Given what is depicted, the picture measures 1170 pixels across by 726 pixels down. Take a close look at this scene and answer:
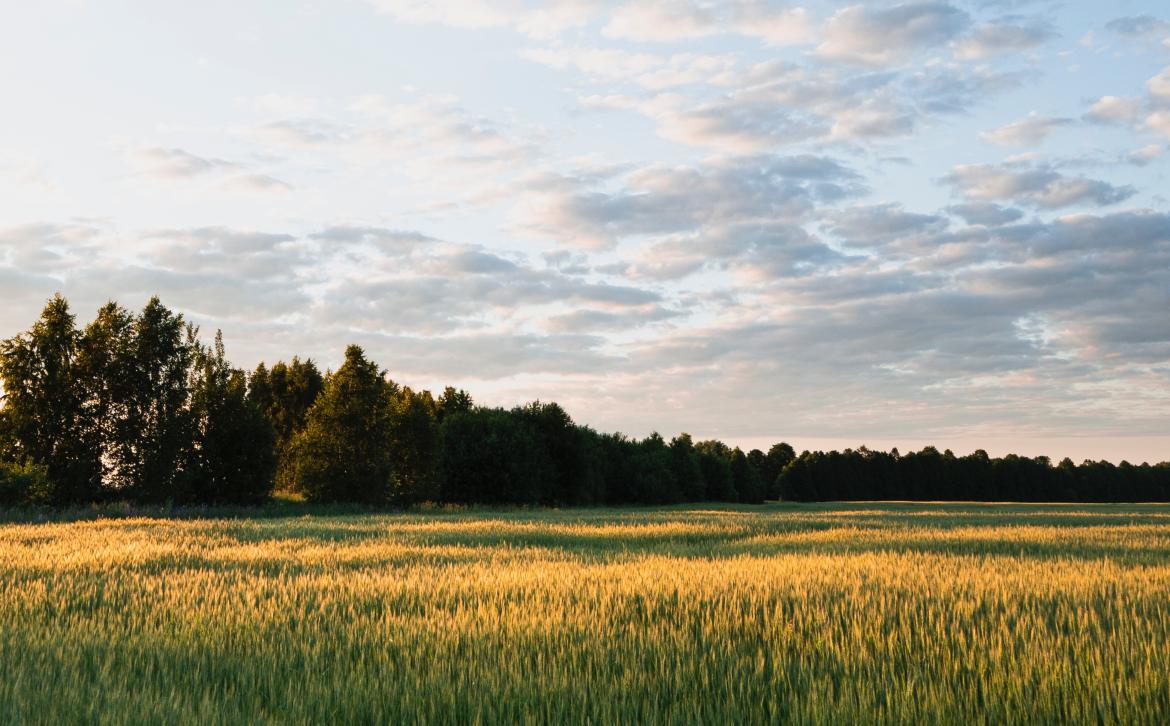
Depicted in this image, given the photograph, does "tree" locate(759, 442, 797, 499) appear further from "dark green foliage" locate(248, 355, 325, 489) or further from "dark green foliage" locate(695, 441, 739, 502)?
"dark green foliage" locate(248, 355, 325, 489)

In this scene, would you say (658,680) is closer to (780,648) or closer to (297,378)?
(780,648)

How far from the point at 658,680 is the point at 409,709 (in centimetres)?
151

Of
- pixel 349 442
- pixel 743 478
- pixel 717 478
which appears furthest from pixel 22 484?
pixel 743 478

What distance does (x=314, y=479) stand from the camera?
4644 centimetres

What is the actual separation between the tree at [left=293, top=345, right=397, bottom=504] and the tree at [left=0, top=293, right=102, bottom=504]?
10985 mm

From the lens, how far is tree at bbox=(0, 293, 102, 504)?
3803 centimetres

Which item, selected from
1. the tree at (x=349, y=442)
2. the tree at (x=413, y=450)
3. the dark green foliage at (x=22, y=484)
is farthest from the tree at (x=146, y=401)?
the tree at (x=413, y=450)

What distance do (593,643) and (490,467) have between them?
53914 millimetres

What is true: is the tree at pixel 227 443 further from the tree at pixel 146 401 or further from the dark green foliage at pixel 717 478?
the dark green foliage at pixel 717 478

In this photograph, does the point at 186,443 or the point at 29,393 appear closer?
the point at 29,393

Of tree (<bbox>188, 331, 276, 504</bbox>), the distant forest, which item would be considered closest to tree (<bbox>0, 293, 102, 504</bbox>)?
the distant forest

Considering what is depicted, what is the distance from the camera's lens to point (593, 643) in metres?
5.79

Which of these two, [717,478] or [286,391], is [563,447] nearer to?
[286,391]

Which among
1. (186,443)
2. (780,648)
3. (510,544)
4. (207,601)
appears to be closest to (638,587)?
(780,648)
